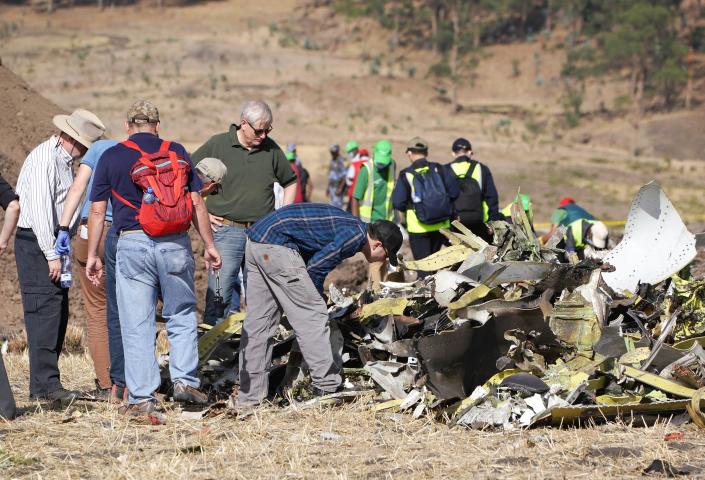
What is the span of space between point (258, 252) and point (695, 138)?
3751 centimetres

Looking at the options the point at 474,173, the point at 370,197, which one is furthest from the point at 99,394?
the point at 370,197

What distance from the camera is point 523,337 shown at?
21.5 ft

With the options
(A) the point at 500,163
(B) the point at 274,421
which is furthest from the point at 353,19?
(B) the point at 274,421

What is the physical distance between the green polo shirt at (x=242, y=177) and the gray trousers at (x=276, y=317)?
1.00 metres

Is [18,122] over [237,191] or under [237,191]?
over

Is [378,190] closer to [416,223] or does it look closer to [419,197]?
[416,223]

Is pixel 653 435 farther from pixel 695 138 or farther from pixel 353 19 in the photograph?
pixel 353 19

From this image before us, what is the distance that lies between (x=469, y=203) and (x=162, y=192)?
4.35 metres

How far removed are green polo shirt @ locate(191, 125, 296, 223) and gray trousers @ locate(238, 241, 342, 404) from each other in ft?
3.28

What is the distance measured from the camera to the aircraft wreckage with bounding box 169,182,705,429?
6.25 metres

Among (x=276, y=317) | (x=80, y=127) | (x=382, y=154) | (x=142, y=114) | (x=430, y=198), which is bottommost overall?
(x=276, y=317)

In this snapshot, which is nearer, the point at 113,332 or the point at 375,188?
the point at 113,332

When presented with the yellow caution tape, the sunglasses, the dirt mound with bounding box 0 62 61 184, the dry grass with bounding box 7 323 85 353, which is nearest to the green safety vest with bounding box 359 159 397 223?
the dirt mound with bounding box 0 62 61 184

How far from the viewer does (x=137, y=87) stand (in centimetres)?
4322
